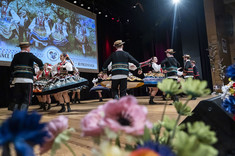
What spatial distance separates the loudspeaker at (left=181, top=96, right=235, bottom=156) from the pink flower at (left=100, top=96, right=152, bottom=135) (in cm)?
56

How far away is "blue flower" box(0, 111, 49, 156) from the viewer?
0.66 ft

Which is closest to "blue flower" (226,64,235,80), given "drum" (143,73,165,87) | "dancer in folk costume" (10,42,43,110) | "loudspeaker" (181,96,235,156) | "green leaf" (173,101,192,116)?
"loudspeaker" (181,96,235,156)

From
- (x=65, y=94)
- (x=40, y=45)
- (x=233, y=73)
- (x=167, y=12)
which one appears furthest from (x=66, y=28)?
(x=233, y=73)

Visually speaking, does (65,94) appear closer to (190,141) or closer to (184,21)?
(190,141)

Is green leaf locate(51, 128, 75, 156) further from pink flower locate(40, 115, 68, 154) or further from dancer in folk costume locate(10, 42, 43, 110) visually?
dancer in folk costume locate(10, 42, 43, 110)

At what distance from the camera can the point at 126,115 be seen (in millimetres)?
284

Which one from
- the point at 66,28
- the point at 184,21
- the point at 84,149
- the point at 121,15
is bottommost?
the point at 84,149

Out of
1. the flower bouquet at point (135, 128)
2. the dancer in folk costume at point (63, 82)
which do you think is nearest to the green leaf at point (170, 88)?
the flower bouquet at point (135, 128)

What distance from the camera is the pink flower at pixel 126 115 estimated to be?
25 cm

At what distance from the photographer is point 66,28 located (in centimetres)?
811

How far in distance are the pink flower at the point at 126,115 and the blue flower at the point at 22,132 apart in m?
0.09

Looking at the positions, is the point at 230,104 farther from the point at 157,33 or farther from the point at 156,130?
the point at 157,33

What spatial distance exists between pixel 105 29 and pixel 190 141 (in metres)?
11.4

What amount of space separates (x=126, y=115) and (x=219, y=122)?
73cm
